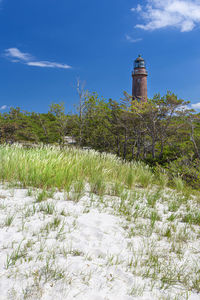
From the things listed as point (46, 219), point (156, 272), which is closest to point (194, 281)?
point (156, 272)

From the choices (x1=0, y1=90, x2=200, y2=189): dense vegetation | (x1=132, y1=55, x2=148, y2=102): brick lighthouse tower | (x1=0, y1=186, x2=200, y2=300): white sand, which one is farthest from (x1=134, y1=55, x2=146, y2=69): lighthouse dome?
(x1=0, y1=186, x2=200, y2=300): white sand

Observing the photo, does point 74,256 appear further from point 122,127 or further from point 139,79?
point 139,79

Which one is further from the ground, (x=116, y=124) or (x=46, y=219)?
(x=116, y=124)

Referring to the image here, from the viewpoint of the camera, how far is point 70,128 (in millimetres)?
21219

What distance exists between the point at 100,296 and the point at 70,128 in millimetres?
19959

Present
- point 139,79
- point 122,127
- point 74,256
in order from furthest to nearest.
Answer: point 139,79
point 122,127
point 74,256

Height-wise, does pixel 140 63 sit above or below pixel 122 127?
above

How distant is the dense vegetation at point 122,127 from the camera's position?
13.8 meters

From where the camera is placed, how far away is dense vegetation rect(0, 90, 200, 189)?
13.8 metres

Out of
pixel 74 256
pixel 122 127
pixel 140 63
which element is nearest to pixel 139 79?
pixel 140 63

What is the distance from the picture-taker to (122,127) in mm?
18500

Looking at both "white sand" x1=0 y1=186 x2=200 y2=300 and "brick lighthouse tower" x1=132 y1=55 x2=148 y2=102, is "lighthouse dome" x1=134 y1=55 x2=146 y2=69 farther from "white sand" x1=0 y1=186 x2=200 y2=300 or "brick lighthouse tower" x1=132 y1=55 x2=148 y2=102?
"white sand" x1=0 y1=186 x2=200 y2=300

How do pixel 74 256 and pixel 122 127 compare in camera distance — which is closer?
pixel 74 256

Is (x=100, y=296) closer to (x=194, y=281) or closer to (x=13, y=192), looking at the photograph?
(x=194, y=281)
